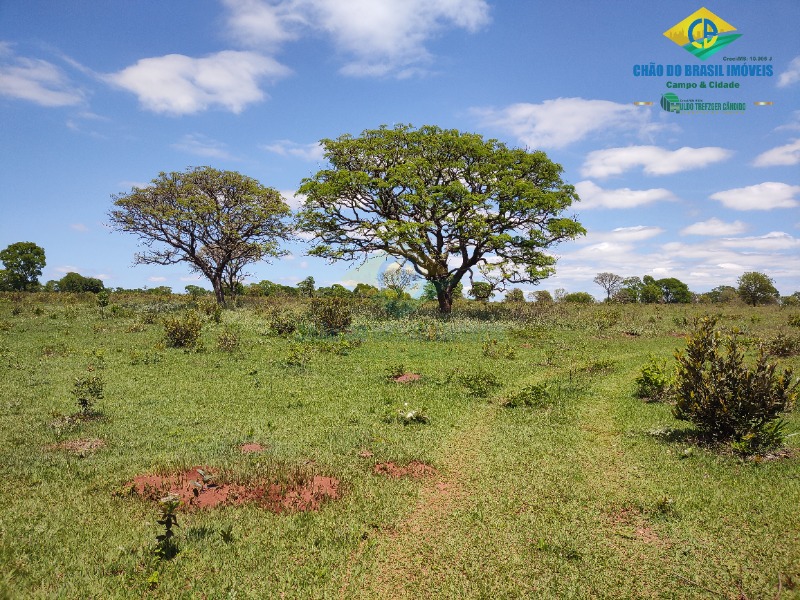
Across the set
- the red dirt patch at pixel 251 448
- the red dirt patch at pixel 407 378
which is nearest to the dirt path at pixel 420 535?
the red dirt patch at pixel 251 448

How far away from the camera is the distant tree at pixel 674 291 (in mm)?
82625

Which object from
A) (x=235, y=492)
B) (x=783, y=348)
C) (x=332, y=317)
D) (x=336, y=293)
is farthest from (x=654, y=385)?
(x=336, y=293)

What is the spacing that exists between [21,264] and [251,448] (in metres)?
79.9

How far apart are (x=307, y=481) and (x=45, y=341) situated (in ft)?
67.7

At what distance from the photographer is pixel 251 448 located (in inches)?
377

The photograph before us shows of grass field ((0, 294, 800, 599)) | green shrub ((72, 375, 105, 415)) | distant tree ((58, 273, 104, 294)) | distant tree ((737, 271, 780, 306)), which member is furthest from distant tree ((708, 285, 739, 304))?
distant tree ((58, 273, 104, 294))

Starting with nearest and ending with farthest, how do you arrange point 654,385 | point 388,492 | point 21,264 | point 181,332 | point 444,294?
point 388,492, point 654,385, point 181,332, point 444,294, point 21,264

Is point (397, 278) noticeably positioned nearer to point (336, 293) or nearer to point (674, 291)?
point (336, 293)

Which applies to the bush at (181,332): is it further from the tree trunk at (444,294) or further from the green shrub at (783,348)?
the green shrub at (783,348)

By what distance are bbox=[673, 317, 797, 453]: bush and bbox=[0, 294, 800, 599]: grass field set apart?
57cm

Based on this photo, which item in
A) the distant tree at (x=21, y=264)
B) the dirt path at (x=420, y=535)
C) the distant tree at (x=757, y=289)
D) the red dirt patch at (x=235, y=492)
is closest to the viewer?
the dirt path at (x=420, y=535)

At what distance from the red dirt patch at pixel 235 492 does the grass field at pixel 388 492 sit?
168mm

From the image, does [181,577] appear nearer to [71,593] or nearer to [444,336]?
[71,593]

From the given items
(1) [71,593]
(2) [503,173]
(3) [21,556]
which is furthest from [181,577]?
(2) [503,173]
